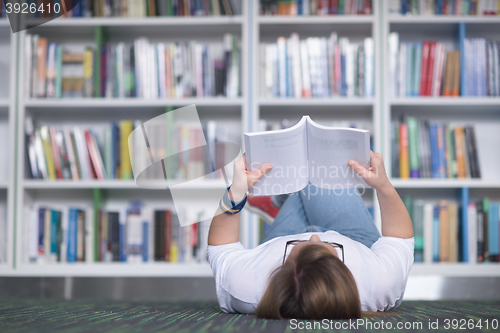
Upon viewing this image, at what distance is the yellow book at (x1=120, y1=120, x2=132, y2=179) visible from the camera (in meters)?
1.97

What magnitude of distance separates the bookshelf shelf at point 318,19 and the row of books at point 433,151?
0.51m

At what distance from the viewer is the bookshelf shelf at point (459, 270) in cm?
185

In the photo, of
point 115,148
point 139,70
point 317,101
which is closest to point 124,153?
point 115,148

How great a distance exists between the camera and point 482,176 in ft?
6.89

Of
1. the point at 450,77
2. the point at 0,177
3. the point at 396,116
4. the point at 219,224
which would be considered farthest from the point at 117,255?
the point at 450,77

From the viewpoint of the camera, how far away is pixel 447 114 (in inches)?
83.4

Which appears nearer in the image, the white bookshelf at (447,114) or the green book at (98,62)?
the white bookshelf at (447,114)

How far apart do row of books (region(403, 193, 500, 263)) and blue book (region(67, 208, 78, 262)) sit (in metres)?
1.53

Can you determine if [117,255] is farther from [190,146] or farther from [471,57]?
[471,57]

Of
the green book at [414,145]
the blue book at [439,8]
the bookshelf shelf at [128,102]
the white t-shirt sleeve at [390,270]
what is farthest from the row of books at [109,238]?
the blue book at [439,8]

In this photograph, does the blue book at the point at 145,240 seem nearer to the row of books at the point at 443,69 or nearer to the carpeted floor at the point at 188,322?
the carpeted floor at the point at 188,322

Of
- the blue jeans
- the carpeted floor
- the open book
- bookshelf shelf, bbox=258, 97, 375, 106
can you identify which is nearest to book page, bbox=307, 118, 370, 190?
the open book

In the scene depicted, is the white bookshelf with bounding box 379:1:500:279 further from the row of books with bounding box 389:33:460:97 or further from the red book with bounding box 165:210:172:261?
the red book with bounding box 165:210:172:261

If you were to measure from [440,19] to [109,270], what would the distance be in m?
1.91
